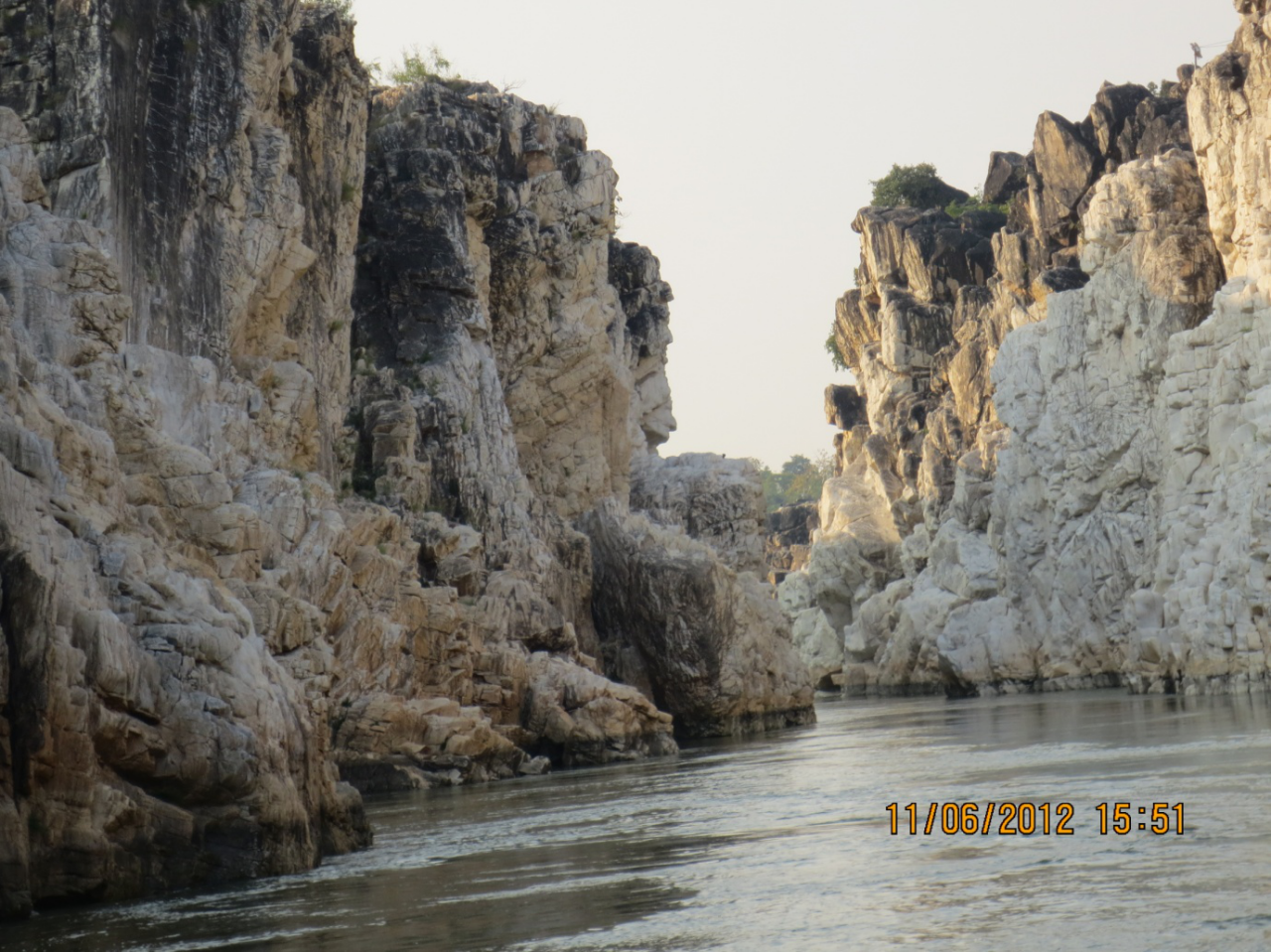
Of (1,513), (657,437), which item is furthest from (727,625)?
(1,513)

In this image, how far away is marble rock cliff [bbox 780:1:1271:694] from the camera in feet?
146

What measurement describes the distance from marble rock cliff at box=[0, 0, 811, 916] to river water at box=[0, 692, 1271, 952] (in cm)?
138

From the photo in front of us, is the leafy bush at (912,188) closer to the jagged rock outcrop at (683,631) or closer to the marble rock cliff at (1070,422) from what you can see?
the marble rock cliff at (1070,422)

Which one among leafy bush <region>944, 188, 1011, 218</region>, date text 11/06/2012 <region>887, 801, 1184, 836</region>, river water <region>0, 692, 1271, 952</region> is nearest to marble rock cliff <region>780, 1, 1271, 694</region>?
leafy bush <region>944, 188, 1011, 218</region>

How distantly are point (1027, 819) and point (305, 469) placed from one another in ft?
60.1

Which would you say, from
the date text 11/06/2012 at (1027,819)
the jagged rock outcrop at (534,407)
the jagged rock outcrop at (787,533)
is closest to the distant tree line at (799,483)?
the jagged rock outcrop at (787,533)

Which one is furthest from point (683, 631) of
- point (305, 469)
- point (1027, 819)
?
point (1027, 819)

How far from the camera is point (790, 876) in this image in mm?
11469

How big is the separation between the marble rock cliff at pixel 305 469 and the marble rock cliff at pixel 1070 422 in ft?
41.4

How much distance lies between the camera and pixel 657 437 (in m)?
55.9

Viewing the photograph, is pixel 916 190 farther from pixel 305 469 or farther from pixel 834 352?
pixel 305 469

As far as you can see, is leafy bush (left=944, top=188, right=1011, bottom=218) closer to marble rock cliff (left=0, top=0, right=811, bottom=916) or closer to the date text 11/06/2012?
marble rock cliff (left=0, top=0, right=811, bottom=916)

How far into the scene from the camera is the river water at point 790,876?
28.7 ft

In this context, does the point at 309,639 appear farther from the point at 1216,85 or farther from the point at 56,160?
the point at 1216,85
